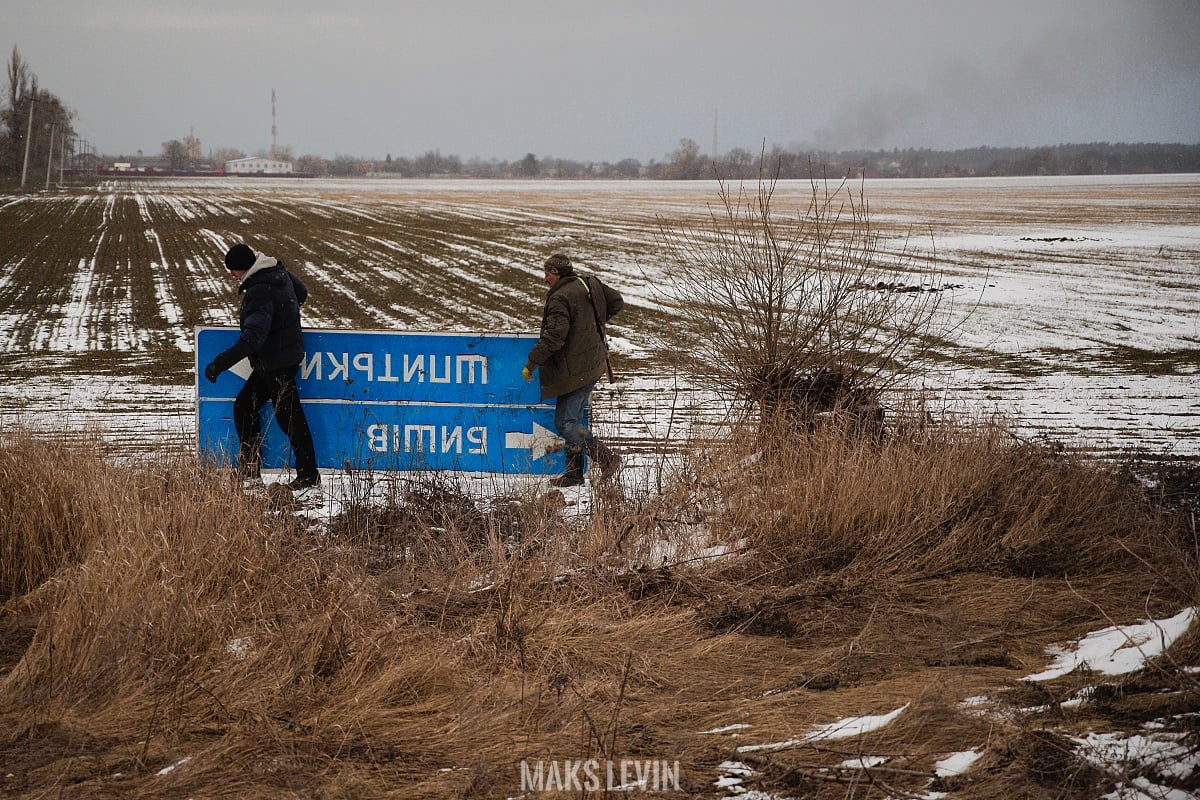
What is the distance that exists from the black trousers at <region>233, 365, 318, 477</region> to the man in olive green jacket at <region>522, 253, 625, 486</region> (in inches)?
68.0

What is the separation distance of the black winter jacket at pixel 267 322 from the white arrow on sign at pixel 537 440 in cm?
172

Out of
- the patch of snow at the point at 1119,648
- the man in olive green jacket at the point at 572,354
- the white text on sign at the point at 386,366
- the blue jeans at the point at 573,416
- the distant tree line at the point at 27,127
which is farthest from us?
the distant tree line at the point at 27,127

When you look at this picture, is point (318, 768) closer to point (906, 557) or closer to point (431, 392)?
point (906, 557)

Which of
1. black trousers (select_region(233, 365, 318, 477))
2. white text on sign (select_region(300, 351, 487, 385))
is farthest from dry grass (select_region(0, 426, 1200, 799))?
white text on sign (select_region(300, 351, 487, 385))

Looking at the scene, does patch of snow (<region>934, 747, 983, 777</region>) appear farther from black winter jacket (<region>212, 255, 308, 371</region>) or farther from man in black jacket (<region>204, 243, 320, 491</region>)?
black winter jacket (<region>212, 255, 308, 371</region>)

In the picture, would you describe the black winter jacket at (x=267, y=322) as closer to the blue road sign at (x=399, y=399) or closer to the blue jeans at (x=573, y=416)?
the blue road sign at (x=399, y=399)

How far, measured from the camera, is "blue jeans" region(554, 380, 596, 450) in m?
8.04

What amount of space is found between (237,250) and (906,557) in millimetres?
5075

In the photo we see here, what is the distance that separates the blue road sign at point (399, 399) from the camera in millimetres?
8133

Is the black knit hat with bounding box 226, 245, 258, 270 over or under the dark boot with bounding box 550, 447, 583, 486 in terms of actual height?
over

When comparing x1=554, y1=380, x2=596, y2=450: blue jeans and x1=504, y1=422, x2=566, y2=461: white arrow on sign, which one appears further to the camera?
x1=504, y1=422, x2=566, y2=461: white arrow on sign

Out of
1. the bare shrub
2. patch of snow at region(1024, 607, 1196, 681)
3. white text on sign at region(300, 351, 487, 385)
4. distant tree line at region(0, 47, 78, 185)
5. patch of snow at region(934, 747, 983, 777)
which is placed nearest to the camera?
patch of snow at region(934, 747, 983, 777)

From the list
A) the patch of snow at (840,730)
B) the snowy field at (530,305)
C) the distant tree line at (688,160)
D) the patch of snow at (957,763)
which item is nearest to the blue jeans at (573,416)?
the snowy field at (530,305)

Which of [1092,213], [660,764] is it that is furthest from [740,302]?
[1092,213]
